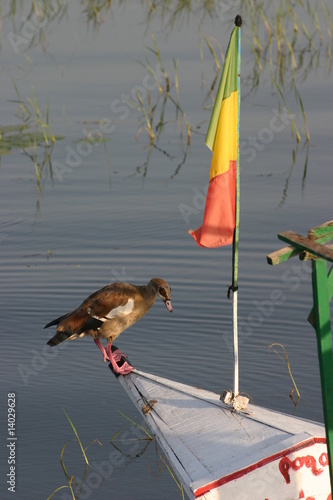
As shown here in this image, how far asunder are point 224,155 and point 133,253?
4458mm

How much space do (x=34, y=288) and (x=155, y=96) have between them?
6366 mm

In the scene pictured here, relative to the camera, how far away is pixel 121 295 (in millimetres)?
7312

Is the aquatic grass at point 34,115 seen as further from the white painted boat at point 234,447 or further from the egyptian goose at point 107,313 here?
the white painted boat at point 234,447

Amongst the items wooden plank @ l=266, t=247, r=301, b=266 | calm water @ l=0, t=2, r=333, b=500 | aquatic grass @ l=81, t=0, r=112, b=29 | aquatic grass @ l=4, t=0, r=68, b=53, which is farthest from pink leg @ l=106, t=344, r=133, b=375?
aquatic grass @ l=81, t=0, r=112, b=29

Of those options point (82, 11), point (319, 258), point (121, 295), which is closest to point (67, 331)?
point (121, 295)

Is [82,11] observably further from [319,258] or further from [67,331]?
[319,258]

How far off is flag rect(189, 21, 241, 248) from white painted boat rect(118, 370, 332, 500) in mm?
1059

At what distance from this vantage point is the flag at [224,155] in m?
6.07

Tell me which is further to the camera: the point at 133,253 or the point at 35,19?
the point at 35,19

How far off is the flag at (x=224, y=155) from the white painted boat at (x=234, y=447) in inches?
41.7

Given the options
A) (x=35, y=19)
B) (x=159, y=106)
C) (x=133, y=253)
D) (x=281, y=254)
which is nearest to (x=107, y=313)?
(x=281, y=254)

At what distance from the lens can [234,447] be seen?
5672mm

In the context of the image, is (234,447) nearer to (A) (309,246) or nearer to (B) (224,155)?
(A) (309,246)

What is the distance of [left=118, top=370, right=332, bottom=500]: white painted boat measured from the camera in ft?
17.4
